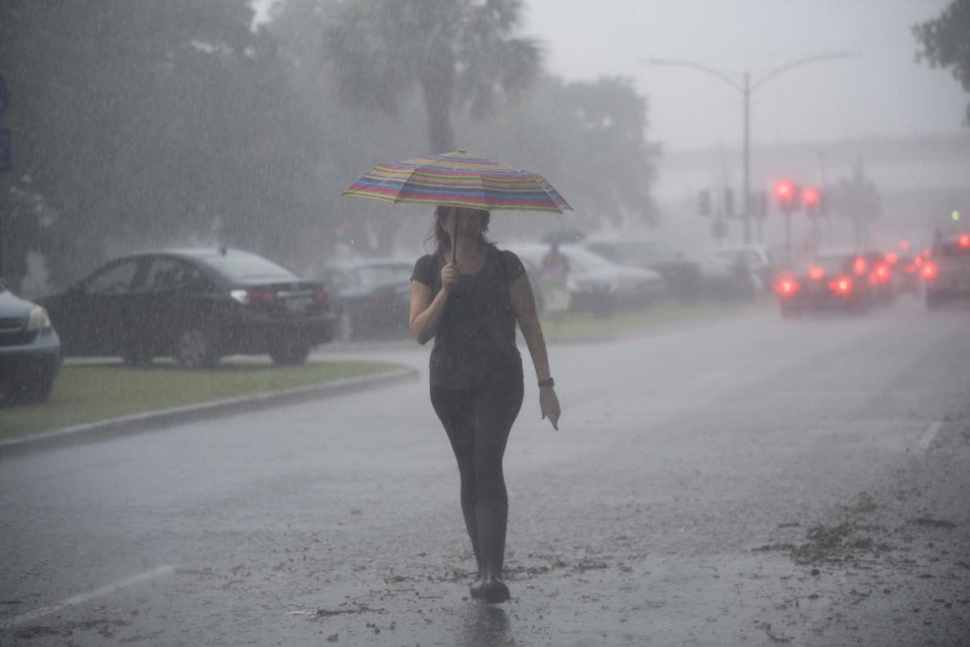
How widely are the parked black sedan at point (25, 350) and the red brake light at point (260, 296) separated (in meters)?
4.06

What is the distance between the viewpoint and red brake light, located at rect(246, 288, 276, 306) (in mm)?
18562

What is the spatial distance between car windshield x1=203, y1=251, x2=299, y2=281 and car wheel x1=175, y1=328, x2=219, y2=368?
0.86 metres

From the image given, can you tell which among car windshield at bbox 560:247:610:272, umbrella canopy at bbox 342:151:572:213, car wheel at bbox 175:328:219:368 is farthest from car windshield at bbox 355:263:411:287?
umbrella canopy at bbox 342:151:572:213

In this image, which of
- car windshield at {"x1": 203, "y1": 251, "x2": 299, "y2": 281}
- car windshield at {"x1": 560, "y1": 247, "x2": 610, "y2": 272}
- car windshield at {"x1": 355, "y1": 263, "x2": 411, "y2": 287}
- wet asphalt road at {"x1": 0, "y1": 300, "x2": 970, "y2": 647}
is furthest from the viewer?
car windshield at {"x1": 560, "y1": 247, "x2": 610, "y2": 272}

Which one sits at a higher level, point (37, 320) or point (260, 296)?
point (260, 296)

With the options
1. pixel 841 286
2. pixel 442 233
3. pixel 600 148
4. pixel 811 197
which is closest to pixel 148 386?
pixel 442 233

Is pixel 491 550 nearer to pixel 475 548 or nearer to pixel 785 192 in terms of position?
pixel 475 548

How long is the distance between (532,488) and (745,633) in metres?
3.93

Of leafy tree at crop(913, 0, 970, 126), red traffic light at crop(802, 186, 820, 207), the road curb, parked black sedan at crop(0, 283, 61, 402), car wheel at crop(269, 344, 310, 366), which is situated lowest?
the road curb

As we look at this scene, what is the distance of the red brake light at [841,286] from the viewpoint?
32.7 meters

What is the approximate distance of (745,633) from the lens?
18.2 feet

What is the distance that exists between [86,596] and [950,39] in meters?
17.4

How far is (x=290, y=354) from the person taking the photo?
19469 mm

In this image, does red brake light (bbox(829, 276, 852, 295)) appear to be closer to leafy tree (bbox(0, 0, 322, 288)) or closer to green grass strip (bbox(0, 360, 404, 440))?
green grass strip (bbox(0, 360, 404, 440))
